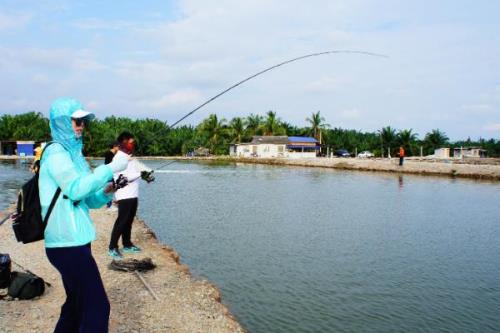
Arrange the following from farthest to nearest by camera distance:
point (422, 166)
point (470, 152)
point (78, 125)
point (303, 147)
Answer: point (303, 147), point (470, 152), point (422, 166), point (78, 125)

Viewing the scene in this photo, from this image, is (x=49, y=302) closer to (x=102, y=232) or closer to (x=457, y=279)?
(x=102, y=232)

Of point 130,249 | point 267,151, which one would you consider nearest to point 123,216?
point 130,249

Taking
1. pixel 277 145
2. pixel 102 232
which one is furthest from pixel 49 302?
pixel 277 145

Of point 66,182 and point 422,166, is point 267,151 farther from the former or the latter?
point 66,182

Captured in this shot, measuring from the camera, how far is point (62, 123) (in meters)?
3.07

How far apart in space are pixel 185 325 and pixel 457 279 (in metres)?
6.45

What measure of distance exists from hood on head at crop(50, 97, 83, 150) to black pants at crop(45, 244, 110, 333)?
71cm

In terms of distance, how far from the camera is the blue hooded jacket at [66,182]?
9.48 ft

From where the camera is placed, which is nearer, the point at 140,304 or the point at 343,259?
the point at 140,304

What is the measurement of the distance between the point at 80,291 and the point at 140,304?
2.85 m

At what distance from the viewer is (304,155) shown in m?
74.9

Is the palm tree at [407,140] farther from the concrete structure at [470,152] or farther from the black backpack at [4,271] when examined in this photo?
the black backpack at [4,271]

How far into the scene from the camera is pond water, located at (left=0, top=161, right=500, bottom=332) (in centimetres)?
727

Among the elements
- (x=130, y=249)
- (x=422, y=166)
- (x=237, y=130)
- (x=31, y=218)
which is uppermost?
(x=237, y=130)
